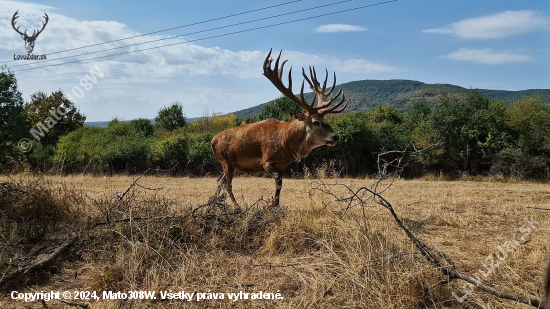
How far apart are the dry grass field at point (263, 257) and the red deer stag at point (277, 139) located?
1.41 m

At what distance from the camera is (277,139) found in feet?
22.9

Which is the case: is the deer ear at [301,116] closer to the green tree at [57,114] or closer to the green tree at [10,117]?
the green tree at [10,117]

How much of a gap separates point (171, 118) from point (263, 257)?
3084 cm

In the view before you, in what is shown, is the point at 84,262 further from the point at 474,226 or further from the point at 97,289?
the point at 474,226

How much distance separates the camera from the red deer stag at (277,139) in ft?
22.5

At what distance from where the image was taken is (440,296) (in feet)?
11.3

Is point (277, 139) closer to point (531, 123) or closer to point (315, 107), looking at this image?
point (315, 107)

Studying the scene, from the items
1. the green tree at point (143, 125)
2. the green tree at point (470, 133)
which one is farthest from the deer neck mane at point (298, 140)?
the green tree at point (143, 125)

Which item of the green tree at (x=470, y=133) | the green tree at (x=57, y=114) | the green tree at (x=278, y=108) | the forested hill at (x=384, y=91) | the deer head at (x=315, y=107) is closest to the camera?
the deer head at (x=315, y=107)


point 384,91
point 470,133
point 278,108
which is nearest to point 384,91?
point 384,91

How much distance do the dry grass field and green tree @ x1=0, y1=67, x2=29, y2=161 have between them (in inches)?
641

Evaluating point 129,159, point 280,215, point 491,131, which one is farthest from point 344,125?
point 280,215

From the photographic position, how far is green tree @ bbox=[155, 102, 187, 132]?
33.4m

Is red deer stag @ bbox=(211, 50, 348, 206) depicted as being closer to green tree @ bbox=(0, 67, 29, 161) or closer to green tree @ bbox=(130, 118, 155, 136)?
green tree @ bbox=(0, 67, 29, 161)
